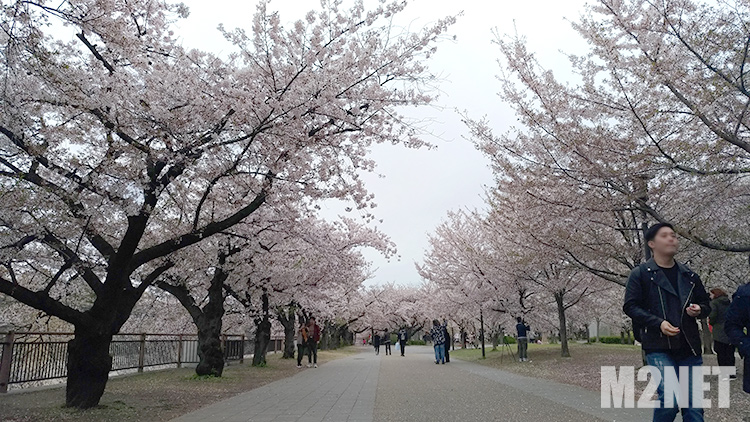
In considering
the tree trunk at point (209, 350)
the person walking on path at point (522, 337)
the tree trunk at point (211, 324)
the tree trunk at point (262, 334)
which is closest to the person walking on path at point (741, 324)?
the tree trunk at point (211, 324)

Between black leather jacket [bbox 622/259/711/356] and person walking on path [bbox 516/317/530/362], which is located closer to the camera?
black leather jacket [bbox 622/259/711/356]

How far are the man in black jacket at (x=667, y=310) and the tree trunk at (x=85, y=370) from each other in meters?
7.56

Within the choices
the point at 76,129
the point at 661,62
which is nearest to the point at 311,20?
the point at 76,129

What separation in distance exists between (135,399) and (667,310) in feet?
29.7

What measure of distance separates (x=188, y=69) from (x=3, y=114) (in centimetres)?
255

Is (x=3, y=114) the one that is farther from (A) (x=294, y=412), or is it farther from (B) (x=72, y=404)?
(A) (x=294, y=412)

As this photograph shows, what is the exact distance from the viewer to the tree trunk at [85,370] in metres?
7.71

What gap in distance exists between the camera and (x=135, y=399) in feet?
30.7

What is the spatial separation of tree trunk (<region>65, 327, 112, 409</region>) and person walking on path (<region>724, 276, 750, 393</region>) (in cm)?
813

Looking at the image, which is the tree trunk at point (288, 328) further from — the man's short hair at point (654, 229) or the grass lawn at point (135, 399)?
the man's short hair at point (654, 229)

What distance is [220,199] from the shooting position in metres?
11.9

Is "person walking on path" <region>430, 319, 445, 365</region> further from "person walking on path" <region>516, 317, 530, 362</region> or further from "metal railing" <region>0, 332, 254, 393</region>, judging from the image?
"metal railing" <region>0, 332, 254, 393</region>

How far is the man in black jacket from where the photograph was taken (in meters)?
3.61

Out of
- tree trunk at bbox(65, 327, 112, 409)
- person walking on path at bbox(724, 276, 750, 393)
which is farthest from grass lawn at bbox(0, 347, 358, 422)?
person walking on path at bbox(724, 276, 750, 393)
